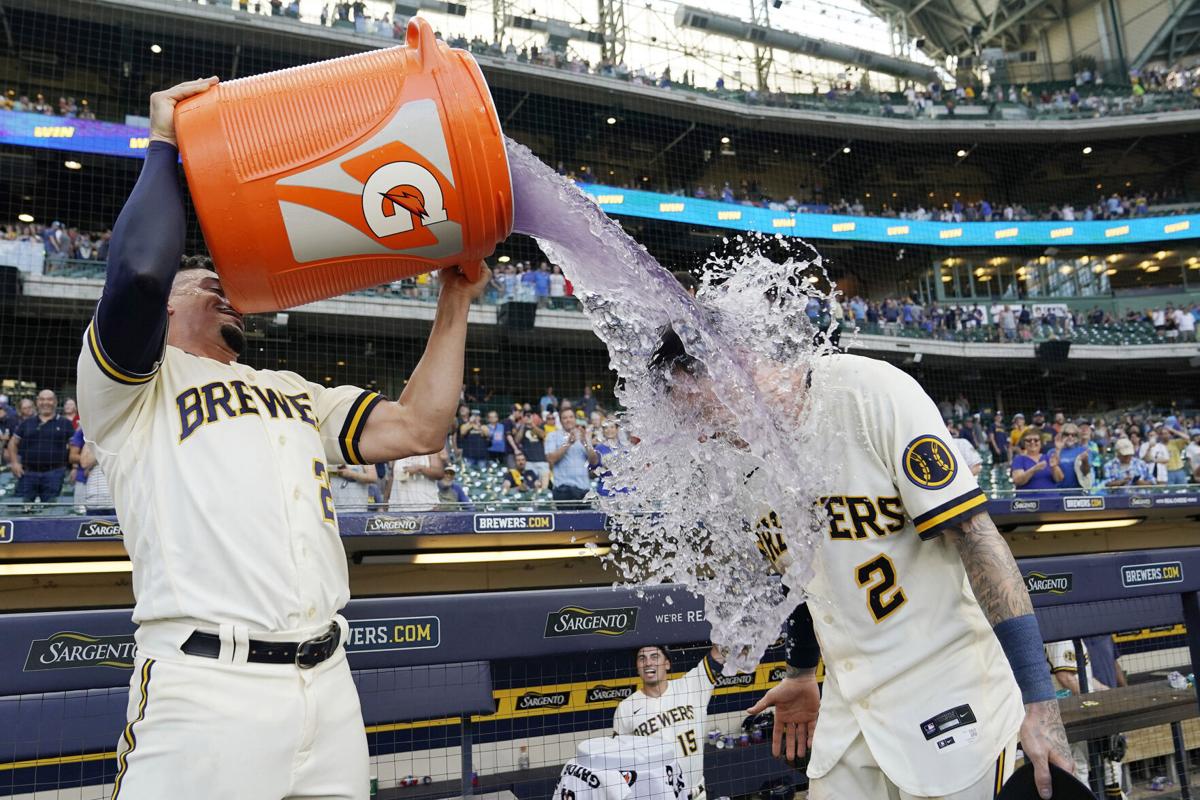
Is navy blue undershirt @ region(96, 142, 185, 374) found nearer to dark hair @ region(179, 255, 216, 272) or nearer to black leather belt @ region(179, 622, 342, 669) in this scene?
dark hair @ region(179, 255, 216, 272)

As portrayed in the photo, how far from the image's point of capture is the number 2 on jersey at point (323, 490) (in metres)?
1.89

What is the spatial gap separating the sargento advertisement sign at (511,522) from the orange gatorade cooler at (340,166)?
640cm

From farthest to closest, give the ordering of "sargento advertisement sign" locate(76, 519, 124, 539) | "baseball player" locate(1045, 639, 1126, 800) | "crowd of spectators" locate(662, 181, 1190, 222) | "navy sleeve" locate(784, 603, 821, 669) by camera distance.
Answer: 1. "crowd of spectators" locate(662, 181, 1190, 222)
2. "sargento advertisement sign" locate(76, 519, 124, 539)
3. "baseball player" locate(1045, 639, 1126, 800)
4. "navy sleeve" locate(784, 603, 821, 669)

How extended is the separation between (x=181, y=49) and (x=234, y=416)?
2060cm

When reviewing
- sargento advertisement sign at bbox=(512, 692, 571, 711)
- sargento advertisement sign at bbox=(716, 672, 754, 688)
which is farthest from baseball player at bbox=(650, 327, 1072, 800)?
sargento advertisement sign at bbox=(512, 692, 571, 711)

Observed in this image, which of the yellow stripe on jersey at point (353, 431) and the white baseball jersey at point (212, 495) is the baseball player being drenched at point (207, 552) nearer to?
the white baseball jersey at point (212, 495)

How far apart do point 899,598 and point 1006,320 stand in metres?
25.4

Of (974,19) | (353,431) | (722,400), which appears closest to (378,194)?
(353,431)

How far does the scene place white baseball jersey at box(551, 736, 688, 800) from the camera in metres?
3.28

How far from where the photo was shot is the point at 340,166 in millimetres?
1759

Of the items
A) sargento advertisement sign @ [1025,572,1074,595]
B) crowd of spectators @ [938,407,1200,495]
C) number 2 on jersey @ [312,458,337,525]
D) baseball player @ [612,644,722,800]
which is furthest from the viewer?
crowd of spectators @ [938,407,1200,495]

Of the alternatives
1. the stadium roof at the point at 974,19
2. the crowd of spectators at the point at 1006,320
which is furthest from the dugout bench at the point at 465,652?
the stadium roof at the point at 974,19

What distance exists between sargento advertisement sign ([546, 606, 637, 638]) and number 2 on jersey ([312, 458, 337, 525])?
29.6 inches

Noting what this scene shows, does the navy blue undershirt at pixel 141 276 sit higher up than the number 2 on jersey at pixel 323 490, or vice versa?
the navy blue undershirt at pixel 141 276
